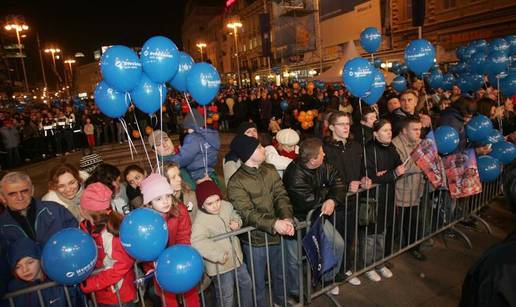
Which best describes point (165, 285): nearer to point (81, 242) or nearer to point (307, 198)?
point (81, 242)

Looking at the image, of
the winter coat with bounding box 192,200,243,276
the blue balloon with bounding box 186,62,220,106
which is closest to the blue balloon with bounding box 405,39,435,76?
the blue balloon with bounding box 186,62,220,106

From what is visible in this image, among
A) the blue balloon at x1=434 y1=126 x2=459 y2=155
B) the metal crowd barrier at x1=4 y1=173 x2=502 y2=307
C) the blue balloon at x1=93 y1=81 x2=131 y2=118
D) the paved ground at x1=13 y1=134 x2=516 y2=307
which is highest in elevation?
the blue balloon at x1=93 y1=81 x2=131 y2=118

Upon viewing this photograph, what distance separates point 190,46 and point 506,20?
76638mm

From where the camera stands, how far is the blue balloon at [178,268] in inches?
94.0

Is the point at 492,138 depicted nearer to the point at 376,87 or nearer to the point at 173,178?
the point at 376,87

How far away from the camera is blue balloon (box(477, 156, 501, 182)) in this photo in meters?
4.90

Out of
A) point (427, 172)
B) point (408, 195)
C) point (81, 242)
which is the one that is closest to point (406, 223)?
point (408, 195)

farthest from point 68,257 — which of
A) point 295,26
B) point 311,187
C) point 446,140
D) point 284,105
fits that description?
point 295,26

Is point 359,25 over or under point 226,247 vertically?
over

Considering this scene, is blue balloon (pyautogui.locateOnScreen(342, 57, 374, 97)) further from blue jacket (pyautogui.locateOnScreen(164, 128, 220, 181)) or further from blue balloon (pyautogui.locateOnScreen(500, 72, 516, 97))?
blue balloon (pyautogui.locateOnScreen(500, 72, 516, 97))

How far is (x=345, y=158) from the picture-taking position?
4.04 m

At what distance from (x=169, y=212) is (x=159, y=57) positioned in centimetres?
157

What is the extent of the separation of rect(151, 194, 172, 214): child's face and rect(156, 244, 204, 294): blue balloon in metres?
0.52

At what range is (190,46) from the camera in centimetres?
8450
